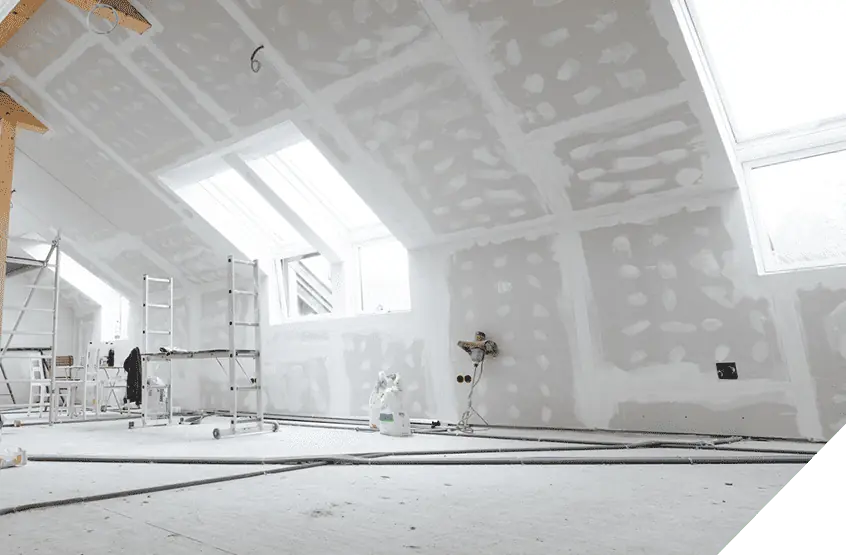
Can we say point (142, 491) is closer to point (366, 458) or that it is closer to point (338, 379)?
point (366, 458)

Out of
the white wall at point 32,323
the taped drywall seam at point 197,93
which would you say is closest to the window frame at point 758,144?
the taped drywall seam at point 197,93

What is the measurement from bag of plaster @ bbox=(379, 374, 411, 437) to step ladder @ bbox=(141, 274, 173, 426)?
6.81ft

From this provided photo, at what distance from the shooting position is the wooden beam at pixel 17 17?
160 inches

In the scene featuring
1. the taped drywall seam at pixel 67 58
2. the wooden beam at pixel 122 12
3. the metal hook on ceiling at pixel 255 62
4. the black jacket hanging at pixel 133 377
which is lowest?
the black jacket hanging at pixel 133 377

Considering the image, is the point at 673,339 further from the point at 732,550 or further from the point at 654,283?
the point at 732,550

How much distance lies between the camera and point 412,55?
132 inches

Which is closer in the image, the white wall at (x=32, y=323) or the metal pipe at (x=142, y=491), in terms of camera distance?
the metal pipe at (x=142, y=491)

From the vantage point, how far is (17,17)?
13.8ft

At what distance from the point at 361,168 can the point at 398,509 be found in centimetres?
292

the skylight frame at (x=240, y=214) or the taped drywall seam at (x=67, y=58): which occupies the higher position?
the taped drywall seam at (x=67, y=58)

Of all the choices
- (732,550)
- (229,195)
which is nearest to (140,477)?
(732,550)

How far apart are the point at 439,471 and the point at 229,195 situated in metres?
4.34

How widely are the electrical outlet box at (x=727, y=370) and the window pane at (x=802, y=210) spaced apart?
651 millimetres

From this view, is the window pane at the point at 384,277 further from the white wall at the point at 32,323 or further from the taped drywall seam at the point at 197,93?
the white wall at the point at 32,323
